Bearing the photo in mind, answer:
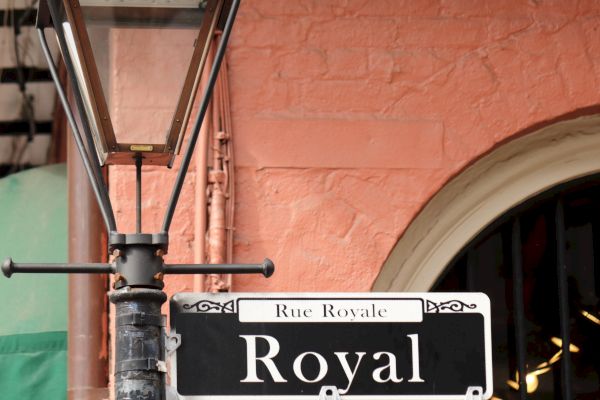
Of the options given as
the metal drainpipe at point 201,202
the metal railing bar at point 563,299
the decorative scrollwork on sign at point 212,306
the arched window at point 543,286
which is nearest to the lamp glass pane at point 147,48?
the decorative scrollwork on sign at point 212,306

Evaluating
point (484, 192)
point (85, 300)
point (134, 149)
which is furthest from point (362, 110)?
point (134, 149)

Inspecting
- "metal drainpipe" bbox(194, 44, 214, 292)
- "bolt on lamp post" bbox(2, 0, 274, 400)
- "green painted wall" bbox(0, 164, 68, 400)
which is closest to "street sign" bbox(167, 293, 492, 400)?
"bolt on lamp post" bbox(2, 0, 274, 400)

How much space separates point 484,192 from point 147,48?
1.51 metres

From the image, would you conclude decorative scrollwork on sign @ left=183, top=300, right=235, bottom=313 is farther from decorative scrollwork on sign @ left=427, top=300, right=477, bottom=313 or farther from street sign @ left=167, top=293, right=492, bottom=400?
decorative scrollwork on sign @ left=427, top=300, right=477, bottom=313

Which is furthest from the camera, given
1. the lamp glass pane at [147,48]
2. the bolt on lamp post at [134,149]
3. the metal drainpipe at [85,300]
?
the metal drainpipe at [85,300]

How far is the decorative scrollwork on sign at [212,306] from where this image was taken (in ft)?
10.7

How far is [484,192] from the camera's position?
175 inches

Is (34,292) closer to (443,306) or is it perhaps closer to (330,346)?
(330,346)

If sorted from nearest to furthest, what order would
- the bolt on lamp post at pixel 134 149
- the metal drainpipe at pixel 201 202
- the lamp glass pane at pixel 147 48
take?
the bolt on lamp post at pixel 134 149 < the lamp glass pane at pixel 147 48 < the metal drainpipe at pixel 201 202

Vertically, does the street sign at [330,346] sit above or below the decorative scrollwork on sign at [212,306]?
below

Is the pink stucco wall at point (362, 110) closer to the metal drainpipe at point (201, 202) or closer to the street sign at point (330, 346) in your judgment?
the metal drainpipe at point (201, 202)

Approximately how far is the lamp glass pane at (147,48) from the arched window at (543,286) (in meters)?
1.46

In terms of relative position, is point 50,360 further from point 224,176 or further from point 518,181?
point 518,181

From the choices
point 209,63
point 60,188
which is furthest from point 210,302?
point 60,188
